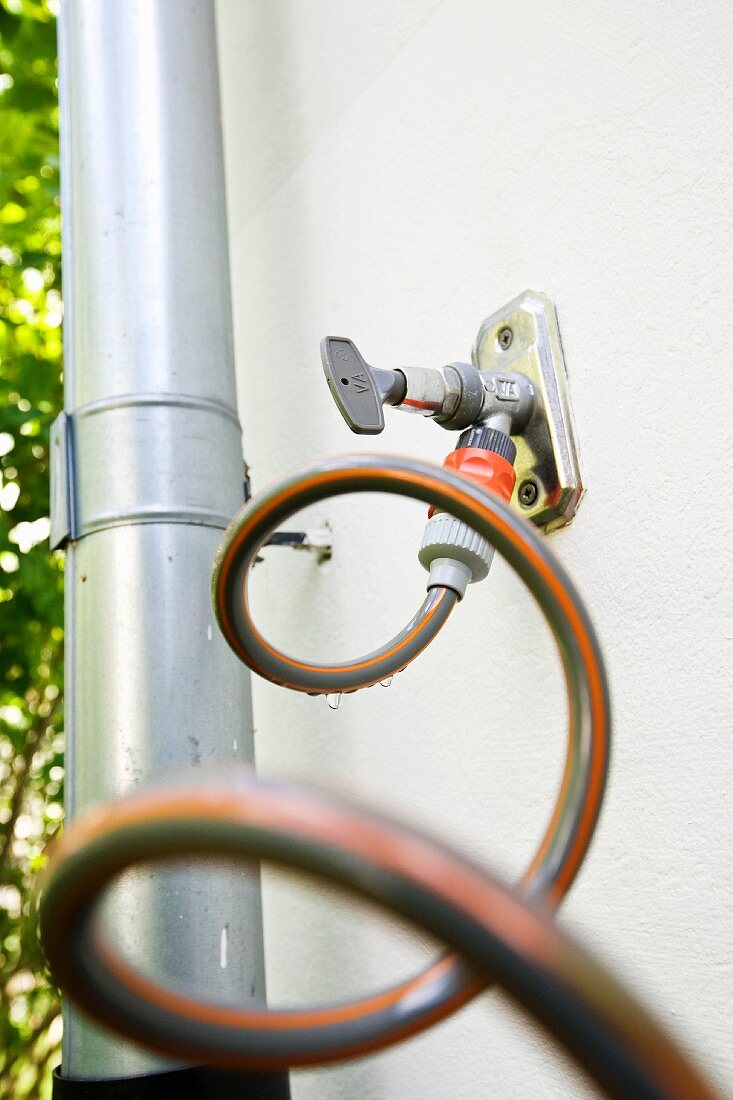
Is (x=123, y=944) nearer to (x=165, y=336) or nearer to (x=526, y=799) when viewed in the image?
(x=526, y=799)

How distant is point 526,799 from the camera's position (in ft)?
1.90

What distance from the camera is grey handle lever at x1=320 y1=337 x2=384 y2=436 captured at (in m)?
0.46

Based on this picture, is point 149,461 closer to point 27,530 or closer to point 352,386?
point 352,386

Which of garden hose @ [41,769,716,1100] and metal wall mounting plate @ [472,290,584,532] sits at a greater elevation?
metal wall mounting plate @ [472,290,584,532]

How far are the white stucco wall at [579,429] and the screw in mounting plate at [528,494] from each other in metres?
0.04

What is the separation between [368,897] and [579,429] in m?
0.45

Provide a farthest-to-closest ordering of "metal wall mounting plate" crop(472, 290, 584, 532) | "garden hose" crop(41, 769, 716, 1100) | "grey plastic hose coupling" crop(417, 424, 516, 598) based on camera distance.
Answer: "metal wall mounting plate" crop(472, 290, 584, 532) → "grey plastic hose coupling" crop(417, 424, 516, 598) → "garden hose" crop(41, 769, 716, 1100)

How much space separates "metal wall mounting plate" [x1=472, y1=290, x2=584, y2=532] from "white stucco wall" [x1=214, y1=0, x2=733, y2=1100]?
0.01 m

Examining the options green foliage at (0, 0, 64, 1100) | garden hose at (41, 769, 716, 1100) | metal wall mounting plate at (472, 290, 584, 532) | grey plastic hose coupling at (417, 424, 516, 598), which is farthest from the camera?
green foliage at (0, 0, 64, 1100)

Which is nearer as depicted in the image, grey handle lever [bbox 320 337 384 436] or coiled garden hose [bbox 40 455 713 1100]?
coiled garden hose [bbox 40 455 713 1100]

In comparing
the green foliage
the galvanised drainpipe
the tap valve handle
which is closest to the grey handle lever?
the tap valve handle

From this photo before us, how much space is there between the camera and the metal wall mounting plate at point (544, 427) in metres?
0.56

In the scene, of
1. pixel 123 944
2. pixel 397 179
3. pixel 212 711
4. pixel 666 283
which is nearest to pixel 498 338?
pixel 666 283

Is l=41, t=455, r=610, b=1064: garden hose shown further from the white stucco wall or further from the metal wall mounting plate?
the metal wall mounting plate
